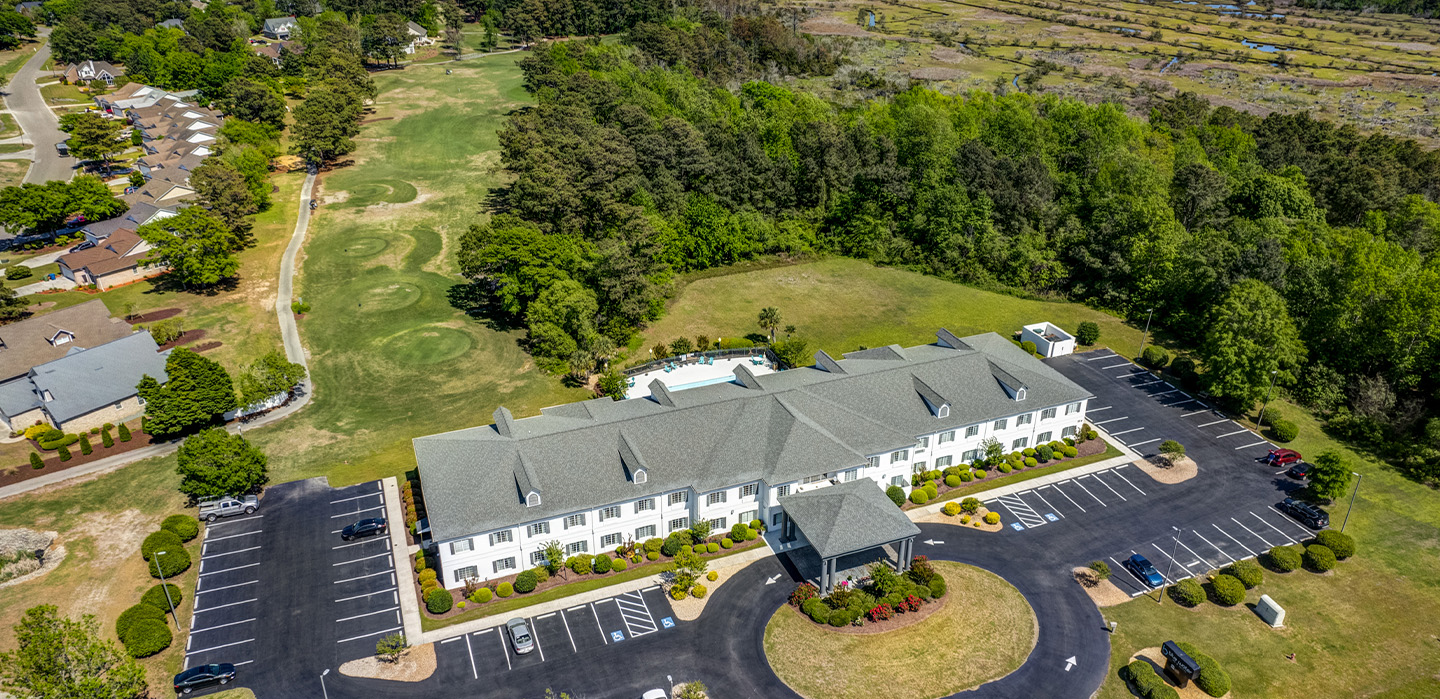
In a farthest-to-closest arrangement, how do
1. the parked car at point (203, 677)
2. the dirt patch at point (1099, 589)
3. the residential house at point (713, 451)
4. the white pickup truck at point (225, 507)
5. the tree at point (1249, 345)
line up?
the tree at point (1249, 345) → the white pickup truck at point (225, 507) → the residential house at point (713, 451) → the dirt patch at point (1099, 589) → the parked car at point (203, 677)

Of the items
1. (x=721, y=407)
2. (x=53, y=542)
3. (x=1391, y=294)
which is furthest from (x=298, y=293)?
(x=1391, y=294)

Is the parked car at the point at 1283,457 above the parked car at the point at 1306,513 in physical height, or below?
above

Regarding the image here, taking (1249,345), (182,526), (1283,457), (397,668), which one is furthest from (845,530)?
(182,526)

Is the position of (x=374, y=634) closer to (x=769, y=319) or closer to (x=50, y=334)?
(x=769, y=319)

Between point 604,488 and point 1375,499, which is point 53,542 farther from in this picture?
point 1375,499

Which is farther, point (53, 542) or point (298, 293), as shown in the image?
point (298, 293)

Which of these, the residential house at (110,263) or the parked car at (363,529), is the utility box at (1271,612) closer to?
the parked car at (363,529)

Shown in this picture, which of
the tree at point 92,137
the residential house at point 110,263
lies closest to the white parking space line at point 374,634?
the residential house at point 110,263
